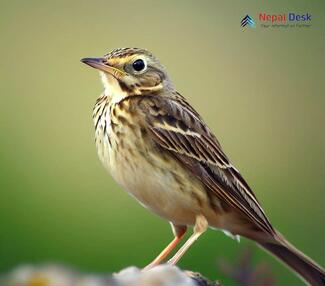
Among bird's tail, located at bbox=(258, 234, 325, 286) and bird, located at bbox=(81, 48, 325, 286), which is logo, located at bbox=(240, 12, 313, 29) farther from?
bird's tail, located at bbox=(258, 234, 325, 286)

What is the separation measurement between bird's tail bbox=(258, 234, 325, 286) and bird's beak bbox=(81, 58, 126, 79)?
105 cm

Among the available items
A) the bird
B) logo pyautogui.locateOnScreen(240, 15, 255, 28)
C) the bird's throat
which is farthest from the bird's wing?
logo pyautogui.locateOnScreen(240, 15, 255, 28)

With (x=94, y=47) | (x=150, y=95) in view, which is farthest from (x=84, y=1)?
(x=150, y=95)

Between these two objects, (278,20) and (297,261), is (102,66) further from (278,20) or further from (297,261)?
(278,20)

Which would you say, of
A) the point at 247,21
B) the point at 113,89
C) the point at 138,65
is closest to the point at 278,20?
the point at 247,21

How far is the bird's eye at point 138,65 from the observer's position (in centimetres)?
304

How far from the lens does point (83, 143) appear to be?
3.82 m

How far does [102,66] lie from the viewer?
2.91m

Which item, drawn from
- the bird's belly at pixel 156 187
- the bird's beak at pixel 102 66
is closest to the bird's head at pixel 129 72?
the bird's beak at pixel 102 66

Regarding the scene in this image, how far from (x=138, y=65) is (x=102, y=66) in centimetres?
21

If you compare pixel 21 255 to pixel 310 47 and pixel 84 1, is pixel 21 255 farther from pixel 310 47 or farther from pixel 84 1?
pixel 310 47

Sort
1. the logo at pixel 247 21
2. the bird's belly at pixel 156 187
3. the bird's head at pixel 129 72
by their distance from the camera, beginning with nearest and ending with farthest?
1. the bird's belly at pixel 156 187
2. the bird's head at pixel 129 72
3. the logo at pixel 247 21

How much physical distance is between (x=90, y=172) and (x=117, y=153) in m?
1.16

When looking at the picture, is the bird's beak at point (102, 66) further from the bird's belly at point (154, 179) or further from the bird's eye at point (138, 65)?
the bird's belly at point (154, 179)
